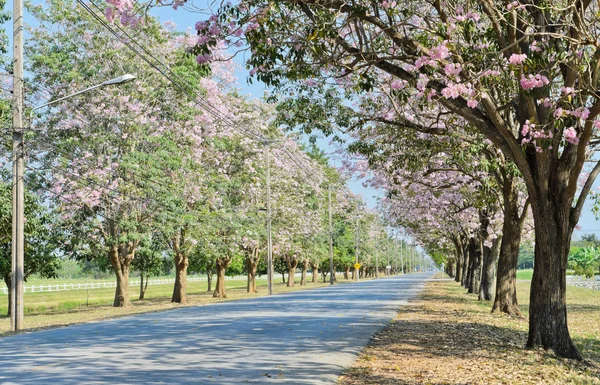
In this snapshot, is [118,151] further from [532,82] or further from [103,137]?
[532,82]

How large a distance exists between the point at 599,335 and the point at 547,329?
306 inches

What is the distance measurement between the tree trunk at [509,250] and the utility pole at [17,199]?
524 inches

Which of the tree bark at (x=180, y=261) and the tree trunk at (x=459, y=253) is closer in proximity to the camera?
the tree bark at (x=180, y=261)

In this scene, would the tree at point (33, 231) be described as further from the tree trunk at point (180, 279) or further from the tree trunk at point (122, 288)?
the tree trunk at point (180, 279)

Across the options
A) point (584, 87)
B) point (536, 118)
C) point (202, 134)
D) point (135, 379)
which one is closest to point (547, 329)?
point (536, 118)

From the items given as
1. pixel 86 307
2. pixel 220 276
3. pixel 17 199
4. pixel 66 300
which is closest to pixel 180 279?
pixel 86 307

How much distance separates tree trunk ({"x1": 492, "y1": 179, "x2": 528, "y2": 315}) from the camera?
20.7 m

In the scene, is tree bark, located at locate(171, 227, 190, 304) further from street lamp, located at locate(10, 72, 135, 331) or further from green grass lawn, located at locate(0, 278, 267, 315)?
street lamp, located at locate(10, 72, 135, 331)

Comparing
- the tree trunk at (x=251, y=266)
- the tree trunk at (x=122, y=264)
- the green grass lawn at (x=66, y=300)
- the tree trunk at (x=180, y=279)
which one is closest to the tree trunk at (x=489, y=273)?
the tree trunk at (x=180, y=279)

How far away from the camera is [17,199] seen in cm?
1894

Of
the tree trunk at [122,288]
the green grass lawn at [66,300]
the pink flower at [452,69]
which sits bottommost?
the green grass lawn at [66,300]

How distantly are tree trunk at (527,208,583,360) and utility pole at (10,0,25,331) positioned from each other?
13082 mm

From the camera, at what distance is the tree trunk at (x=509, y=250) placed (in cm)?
2069

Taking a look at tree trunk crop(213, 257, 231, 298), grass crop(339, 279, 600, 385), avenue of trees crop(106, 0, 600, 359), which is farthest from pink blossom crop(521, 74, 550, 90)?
tree trunk crop(213, 257, 231, 298)
